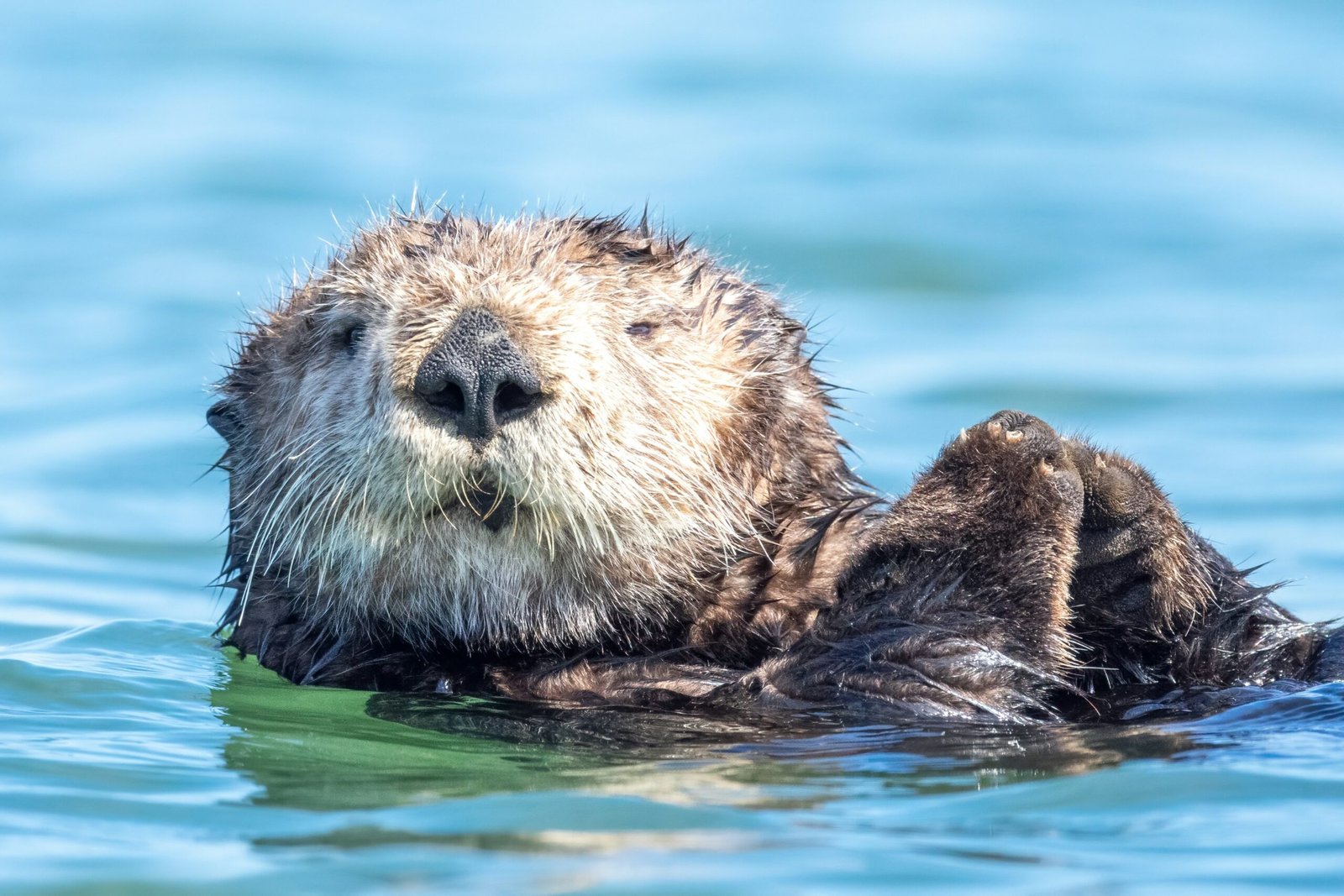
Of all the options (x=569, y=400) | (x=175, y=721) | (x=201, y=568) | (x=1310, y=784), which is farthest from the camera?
(x=201, y=568)

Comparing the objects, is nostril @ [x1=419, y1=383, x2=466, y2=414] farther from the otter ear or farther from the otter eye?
the otter ear

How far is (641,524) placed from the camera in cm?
469

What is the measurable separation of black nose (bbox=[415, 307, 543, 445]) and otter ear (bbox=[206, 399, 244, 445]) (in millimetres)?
1439

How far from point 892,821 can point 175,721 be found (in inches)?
92.6

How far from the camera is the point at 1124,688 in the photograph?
5.04 meters

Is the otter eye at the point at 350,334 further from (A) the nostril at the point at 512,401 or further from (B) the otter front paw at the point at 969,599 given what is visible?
(B) the otter front paw at the point at 969,599

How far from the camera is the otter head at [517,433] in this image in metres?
4.29

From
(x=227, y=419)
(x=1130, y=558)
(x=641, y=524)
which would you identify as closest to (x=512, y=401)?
(x=641, y=524)

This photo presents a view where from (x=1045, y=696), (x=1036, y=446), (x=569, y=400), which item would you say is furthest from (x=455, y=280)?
(x=1045, y=696)

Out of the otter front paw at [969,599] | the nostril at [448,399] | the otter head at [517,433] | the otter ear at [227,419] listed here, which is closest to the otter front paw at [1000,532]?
the otter front paw at [969,599]

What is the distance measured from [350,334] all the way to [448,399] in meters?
0.76

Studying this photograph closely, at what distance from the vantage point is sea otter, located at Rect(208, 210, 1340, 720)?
173 inches

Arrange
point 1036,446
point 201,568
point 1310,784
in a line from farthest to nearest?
point 201,568
point 1036,446
point 1310,784

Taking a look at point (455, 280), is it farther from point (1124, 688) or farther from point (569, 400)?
point (1124, 688)
